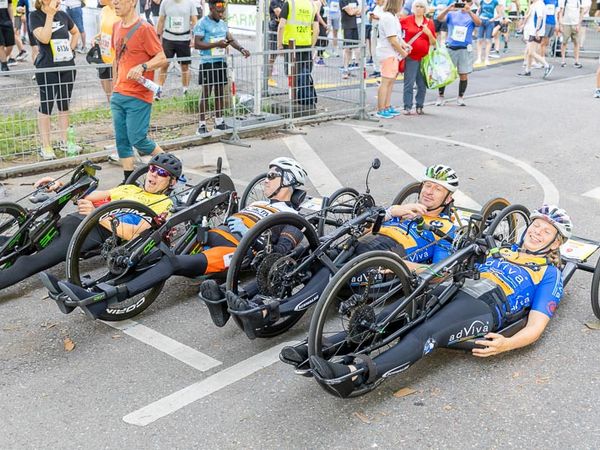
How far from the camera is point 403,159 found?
30.6 ft

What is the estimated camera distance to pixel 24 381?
4066 mm

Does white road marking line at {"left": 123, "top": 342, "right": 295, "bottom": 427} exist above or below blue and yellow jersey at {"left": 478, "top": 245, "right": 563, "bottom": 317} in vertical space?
below

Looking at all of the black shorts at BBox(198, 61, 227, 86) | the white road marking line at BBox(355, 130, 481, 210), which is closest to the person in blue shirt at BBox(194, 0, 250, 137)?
the black shorts at BBox(198, 61, 227, 86)

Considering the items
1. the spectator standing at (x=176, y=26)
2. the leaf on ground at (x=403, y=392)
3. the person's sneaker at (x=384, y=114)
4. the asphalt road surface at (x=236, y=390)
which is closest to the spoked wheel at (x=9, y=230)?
the asphalt road surface at (x=236, y=390)

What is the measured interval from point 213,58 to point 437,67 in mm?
4147

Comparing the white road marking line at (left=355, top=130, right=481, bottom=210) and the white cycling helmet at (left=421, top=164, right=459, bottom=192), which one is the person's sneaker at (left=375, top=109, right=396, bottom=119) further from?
the white cycling helmet at (left=421, top=164, right=459, bottom=192)

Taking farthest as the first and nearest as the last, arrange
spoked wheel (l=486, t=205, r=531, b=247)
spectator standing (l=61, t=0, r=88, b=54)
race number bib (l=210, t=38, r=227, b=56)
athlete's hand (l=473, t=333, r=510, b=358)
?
spectator standing (l=61, t=0, r=88, b=54) < race number bib (l=210, t=38, r=227, b=56) < spoked wheel (l=486, t=205, r=531, b=247) < athlete's hand (l=473, t=333, r=510, b=358)

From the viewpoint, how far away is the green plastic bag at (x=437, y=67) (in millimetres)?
11758

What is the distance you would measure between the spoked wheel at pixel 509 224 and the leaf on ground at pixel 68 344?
2.90 meters

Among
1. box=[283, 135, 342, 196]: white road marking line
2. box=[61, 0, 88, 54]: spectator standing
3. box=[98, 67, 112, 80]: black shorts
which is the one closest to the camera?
box=[283, 135, 342, 196]: white road marking line

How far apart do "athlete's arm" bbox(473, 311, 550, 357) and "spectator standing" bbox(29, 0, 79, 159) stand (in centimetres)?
572

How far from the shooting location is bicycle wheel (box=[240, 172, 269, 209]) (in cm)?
611

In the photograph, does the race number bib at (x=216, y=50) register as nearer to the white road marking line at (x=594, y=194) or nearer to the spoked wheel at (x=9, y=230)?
the white road marking line at (x=594, y=194)

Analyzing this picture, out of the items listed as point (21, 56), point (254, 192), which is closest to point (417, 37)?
point (254, 192)
